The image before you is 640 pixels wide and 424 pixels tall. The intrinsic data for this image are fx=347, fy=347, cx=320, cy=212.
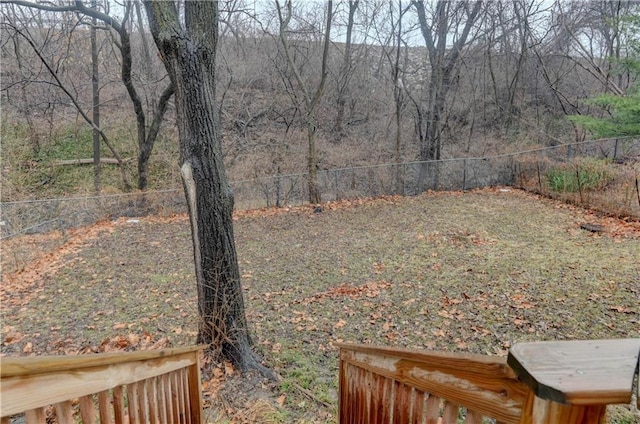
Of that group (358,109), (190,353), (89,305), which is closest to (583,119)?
(358,109)

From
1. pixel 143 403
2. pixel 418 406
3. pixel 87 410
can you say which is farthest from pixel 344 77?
pixel 87 410

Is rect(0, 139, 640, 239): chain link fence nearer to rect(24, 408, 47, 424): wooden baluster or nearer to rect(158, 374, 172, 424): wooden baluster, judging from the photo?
rect(158, 374, 172, 424): wooden baluster

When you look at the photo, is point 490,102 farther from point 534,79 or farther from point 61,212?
point 61,212

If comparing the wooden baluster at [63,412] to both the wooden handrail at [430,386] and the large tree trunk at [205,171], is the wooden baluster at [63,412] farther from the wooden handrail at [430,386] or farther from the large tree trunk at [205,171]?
the large tree trunk at [205,171]

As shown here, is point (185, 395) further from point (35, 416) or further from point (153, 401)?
point (35, 416)

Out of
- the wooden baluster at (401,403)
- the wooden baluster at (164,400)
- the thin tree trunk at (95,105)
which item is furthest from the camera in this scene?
the thin tree trunk at (95,105)

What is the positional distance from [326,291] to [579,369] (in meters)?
4.90

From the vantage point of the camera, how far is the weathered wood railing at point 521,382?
1.88 feet

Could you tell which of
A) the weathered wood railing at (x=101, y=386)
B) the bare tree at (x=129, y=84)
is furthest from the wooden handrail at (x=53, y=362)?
the bare tree at (x=129, y=84)

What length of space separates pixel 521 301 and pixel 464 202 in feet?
22.4

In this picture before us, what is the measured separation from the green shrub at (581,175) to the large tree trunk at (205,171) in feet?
35.7

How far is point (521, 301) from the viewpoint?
181 inches

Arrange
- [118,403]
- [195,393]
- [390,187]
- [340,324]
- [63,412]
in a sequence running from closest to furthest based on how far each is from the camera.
Result: [63,412] < [118,403] < [195,393] < [340,324] < [390,187]

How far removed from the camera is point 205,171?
10.6ft
